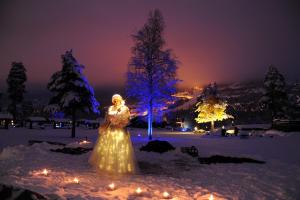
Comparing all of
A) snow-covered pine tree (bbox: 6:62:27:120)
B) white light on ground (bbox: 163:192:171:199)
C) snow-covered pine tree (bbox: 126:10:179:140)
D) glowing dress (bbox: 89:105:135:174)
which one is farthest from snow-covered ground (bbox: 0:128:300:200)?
snow-covered pine tree (bbox: 6:62:27:120)

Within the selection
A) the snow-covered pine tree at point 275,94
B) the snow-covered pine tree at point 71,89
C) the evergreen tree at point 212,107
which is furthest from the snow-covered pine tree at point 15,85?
the snow-covered pine tree at point 275,94

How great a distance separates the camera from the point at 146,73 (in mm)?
33188

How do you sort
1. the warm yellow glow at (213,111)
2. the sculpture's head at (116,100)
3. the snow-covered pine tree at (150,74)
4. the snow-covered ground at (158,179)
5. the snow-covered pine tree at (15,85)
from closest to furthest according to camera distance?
the snow-covered ground at (158,179) → the sculpture's head at (116,100) → the snow-covered pine tree at (150,74) → the warm yellow glow at (213,111) → the snow-covered pine tree at (15,85)

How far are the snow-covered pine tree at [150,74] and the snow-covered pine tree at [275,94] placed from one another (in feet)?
84.6

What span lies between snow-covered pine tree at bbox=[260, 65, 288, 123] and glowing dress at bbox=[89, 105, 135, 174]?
44492 mm

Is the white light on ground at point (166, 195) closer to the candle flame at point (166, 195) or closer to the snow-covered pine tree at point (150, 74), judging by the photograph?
the candle flame at point (166, 195)

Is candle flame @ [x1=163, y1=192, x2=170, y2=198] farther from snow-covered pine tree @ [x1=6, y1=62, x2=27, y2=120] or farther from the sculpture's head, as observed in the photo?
snow-covered pine tree @ [x1=6, y1=62, x2=27, y2=120]

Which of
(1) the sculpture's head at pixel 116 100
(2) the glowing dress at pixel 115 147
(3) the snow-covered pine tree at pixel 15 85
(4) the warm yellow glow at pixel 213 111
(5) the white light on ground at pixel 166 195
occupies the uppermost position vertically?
(3) the snow-covered pine tree at pixel 15 85

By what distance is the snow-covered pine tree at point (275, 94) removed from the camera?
174ft

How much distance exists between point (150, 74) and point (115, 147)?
2107cm

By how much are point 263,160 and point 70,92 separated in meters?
24.6

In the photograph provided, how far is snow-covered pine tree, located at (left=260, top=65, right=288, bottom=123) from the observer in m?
52.9

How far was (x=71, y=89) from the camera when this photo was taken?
3691cm

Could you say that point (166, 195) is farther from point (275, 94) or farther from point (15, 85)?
point (15, 85)
